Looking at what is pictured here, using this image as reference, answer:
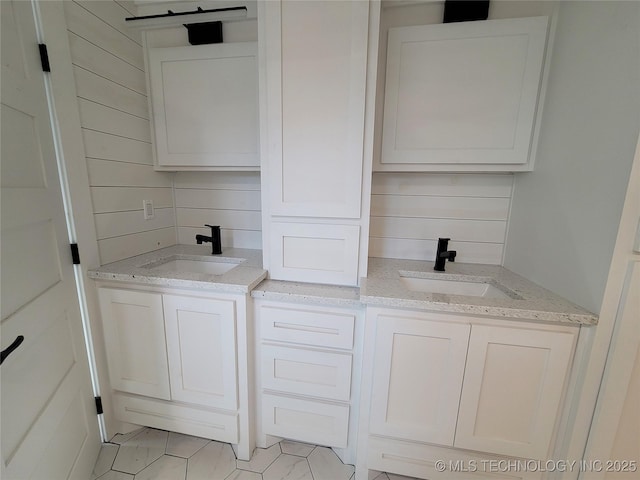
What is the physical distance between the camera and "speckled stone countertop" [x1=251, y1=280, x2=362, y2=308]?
1.18m

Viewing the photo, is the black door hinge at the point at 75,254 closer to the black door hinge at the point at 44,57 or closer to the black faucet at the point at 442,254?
the black door hinge at the point at 44,57

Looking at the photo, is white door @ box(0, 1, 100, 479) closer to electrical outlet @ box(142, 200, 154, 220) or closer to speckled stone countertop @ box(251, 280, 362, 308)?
electrical outlet @ box(142, 200, 154, 220)

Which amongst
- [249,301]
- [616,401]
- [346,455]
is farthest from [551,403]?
[249,301]

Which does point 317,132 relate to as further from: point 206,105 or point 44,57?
point 44,57

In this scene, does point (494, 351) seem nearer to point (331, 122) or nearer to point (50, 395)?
point (331, 122)

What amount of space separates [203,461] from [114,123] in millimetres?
1891

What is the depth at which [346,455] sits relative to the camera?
4.40 feet

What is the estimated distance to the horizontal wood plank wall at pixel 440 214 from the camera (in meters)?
1.55

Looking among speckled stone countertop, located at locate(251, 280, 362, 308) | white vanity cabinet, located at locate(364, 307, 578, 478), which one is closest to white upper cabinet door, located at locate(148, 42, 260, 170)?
speckled stone countertop, located at locate(251, 280, 362, 308)

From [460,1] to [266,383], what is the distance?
2.20 meters

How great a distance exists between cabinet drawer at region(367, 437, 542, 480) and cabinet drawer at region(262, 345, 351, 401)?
11.8 inches

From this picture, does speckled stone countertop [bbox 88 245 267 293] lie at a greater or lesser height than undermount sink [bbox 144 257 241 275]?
greater

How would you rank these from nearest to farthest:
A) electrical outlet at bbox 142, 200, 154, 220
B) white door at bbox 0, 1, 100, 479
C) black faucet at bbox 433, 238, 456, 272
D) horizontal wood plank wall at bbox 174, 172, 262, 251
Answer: white door at bbox 0, 1, 100, 479 < black faucet at bbox 433, 238, 456, 272 < electrical outlet at bbox 142, 200, 154, 220 < horizontal wood plank wall at bbox 174, 172, 262, 251

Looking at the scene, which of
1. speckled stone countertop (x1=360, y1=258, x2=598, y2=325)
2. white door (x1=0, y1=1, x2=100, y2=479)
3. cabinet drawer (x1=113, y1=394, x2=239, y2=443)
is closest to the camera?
white door (x1=0, y1=1, x2=100, y2=479)
